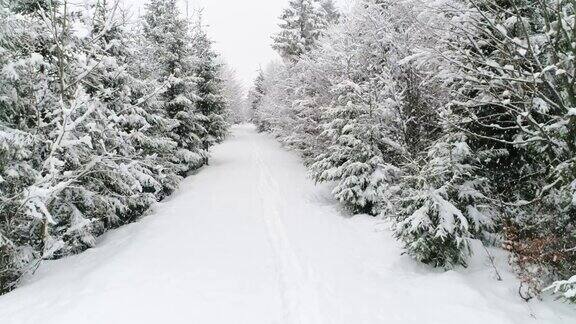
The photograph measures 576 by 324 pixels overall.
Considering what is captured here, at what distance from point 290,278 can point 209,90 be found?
777 inches

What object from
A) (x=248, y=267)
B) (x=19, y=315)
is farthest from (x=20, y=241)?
(x=248, y=267)

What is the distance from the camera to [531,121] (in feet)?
17.8

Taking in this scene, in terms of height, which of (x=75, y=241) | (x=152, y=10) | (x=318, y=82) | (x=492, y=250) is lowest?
(x=75, y=241)

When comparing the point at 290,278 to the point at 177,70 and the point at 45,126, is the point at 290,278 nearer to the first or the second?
the point at 45,126

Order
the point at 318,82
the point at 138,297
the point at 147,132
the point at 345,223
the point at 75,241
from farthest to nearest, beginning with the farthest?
1. the point at 318,82
2. the point at 147,132
3. the point at 345,223
4. the point at 75,241
5. the point at 138,297

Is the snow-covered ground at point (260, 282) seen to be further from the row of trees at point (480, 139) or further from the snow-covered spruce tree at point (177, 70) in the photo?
the snow-covered spruce tree at point (177, 70)

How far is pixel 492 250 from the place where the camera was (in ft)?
29.2

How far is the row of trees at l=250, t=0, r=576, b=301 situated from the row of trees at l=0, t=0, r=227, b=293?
20.8ft

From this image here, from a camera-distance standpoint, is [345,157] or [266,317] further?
[345,157]

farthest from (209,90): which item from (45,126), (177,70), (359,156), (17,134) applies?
(17,134)

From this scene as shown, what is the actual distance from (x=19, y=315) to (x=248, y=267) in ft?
14.4

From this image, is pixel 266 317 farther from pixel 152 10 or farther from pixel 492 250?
pixel 152 10

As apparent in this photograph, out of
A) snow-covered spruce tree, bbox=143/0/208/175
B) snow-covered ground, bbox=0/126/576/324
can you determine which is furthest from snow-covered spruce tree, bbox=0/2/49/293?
snow-covered spruce tree, bbox=143/0/208/175

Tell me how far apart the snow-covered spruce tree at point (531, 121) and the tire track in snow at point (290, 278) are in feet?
11.7
